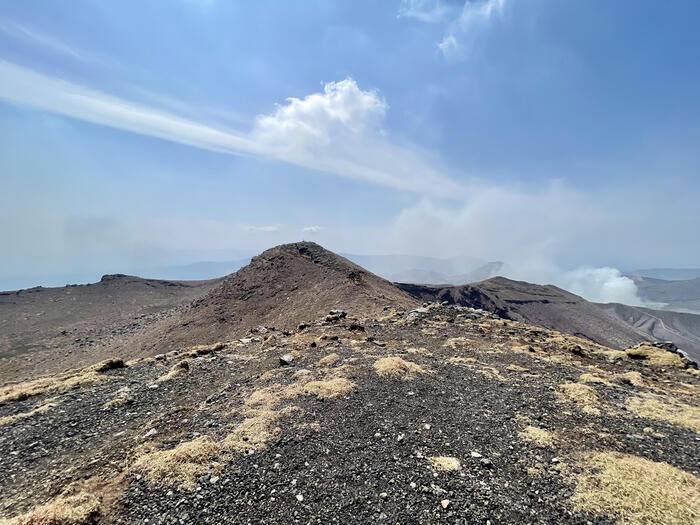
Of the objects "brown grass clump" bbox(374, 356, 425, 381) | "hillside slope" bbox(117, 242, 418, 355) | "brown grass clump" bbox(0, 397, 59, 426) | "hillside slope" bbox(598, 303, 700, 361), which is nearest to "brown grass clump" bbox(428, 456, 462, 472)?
"brown grass clump" bbox(374, 356, 425, 381)

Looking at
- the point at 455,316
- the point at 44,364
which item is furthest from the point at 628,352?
the point at 44,364

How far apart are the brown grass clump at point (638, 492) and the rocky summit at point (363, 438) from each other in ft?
0.10

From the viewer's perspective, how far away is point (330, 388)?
11.6m

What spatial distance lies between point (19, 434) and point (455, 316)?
24.7 m

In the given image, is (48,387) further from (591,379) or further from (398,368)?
(591,379)

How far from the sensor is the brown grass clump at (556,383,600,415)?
10200 mm

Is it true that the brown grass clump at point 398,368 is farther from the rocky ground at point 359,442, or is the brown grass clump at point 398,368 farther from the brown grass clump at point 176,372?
the brown grass clump at point 176,372

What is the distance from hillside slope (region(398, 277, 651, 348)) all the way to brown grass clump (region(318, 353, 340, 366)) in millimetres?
74792

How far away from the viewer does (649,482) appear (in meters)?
6.52

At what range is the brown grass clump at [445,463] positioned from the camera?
7.26 m

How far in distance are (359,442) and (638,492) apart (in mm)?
6430

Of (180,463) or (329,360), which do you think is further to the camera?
(329,360)

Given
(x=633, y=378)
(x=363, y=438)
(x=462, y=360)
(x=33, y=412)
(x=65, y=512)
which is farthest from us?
(x=462, y=360)

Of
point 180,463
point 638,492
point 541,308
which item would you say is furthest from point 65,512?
point 541,308
